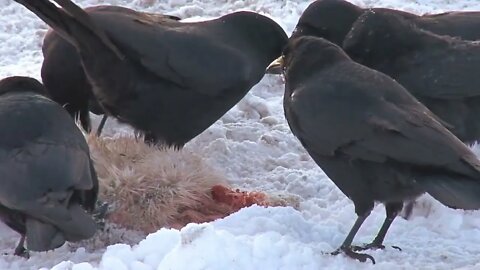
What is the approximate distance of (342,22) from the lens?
6641 millimetres

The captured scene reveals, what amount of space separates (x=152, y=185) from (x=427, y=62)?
1.96 m

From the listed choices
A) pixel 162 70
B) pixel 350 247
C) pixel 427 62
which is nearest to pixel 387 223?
pixel 350 247

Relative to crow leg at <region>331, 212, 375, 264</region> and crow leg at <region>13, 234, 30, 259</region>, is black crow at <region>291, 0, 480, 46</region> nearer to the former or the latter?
crow leg at <region>331, 212, 375, 264</region>

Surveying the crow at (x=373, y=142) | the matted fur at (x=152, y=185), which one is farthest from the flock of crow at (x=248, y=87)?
the matted fur at (x=152, y=185)

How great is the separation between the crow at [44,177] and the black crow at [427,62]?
2.13 m

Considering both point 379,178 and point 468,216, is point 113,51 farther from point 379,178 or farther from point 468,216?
point 468,216

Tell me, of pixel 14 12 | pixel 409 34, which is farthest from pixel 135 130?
pixel 14 12

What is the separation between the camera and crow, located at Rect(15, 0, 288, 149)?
18.6ft

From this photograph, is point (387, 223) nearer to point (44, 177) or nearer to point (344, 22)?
point (44, 177)

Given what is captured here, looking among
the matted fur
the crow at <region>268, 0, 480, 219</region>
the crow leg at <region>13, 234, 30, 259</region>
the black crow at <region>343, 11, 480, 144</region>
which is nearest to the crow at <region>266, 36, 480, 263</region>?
the matted fur

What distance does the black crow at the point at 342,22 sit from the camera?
21.6ft

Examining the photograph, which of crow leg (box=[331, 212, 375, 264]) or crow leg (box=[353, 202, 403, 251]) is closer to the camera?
crow leg (box=[331, 212, 375, 264])

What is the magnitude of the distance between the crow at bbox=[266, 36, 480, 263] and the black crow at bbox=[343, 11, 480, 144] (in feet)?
3.14

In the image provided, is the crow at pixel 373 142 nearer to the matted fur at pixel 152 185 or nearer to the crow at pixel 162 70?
the matted fur at pixel 152 185
